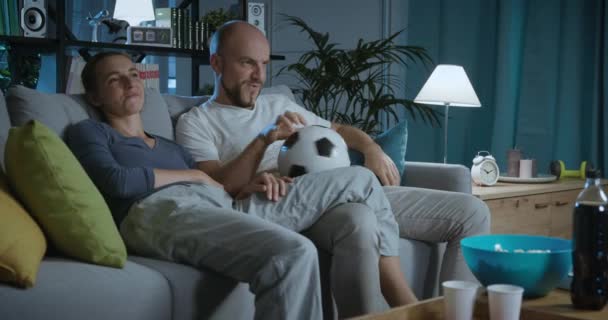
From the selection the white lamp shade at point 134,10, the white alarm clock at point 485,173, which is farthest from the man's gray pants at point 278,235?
the white lamp shade at point 134,10

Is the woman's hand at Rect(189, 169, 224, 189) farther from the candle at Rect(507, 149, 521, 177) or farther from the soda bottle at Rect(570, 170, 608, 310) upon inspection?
the candle at Rect(507, 149, 521, 177)

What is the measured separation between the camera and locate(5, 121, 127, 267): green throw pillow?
1.65 metres

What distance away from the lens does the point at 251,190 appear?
2.12 m

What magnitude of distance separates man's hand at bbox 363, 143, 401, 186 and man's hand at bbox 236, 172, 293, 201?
45 cm

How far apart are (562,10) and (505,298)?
3.07m

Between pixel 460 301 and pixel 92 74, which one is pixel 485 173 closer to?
pixel 92 74

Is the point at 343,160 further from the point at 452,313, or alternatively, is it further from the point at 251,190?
the point at 452,313

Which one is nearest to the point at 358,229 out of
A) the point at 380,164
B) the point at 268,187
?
the point at 268,187

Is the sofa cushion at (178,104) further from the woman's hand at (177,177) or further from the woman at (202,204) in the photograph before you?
the woman's hand at (177,177)

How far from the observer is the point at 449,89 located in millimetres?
3404

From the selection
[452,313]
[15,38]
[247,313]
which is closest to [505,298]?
[452,313]

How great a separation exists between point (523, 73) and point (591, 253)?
2.87m

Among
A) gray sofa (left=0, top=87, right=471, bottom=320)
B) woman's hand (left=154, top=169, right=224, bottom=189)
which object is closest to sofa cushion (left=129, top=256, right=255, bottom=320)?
gray sofa (left=0, top=87, right=471, bottom=320)

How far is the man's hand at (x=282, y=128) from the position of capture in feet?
7.50
